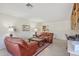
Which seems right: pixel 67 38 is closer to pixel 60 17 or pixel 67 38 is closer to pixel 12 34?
pixel 60 17

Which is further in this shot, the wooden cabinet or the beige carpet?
the beige carpet

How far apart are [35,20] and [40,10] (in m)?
0.24

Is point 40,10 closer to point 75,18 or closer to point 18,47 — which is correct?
point 75,18

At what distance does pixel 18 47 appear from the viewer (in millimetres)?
2598

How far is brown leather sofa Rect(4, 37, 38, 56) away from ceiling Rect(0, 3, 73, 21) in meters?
0.55

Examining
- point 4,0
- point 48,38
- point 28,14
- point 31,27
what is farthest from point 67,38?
point 4,0

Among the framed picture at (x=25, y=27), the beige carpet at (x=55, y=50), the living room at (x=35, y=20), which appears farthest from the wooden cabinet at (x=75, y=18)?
the framed picture at (x=25, y=27)

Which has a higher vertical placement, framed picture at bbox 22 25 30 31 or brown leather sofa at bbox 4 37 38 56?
framed picture at bbox 22 25 30 31

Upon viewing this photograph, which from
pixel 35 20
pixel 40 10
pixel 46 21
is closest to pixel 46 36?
pixel 46 21

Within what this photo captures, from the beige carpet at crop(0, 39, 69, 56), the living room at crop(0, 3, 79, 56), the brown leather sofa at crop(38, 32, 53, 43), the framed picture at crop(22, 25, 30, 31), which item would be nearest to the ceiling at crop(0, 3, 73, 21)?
the living room at crop(0, 3, 79, 56)

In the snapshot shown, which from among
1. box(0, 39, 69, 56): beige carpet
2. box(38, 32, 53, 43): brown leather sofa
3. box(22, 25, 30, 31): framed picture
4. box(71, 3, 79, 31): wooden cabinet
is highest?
box(71, 3, 79, 31): wooden cabinet

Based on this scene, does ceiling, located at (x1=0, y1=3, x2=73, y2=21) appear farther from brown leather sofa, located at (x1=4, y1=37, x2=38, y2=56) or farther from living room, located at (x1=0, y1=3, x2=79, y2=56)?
brown leather sofa, located at (x1=4, y1=37, x2=38, y2=56)

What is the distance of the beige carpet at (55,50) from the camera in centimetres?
258

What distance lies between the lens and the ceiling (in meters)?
2.49
